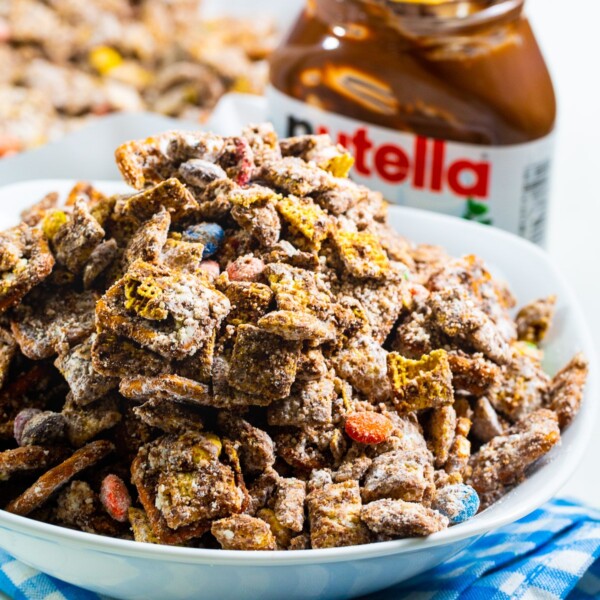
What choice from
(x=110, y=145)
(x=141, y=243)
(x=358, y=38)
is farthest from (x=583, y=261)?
(x=141, y=243)

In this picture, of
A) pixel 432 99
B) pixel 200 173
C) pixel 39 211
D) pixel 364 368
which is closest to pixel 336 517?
pixel 364 368

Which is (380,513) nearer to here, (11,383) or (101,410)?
(101,410)

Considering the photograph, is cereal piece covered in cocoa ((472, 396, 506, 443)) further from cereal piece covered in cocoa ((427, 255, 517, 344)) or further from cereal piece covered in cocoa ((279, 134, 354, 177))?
cereal piece covered in cocoa ((279, 134, 354, 177))

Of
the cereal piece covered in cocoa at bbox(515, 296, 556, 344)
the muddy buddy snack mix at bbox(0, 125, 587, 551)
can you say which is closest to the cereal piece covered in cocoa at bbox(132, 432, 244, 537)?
the muddy buddy snack mix at bbox(0, 125, 587, 551)

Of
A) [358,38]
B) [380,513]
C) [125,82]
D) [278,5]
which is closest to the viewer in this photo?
[380,513]

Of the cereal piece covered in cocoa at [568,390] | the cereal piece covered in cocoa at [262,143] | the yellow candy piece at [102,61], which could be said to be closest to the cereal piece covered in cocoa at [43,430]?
the cereal piece covered in cocoa at [262,143]

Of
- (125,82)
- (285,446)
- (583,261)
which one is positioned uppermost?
(285,446)
